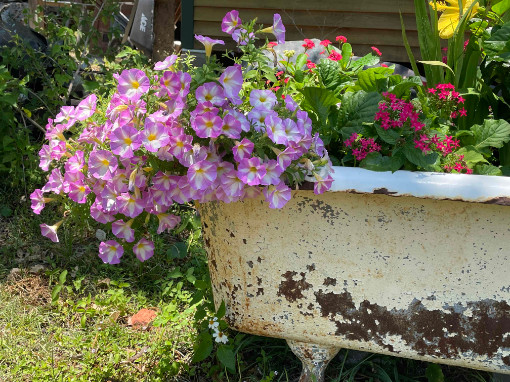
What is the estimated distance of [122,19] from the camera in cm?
662

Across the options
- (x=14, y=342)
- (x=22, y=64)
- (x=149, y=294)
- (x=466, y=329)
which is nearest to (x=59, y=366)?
(x=14, y=342)

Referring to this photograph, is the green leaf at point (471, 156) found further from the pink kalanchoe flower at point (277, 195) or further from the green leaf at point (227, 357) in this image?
the green leaf at point (227, 357)

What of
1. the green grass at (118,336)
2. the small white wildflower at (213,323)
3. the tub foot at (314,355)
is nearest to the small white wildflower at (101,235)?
the green grass at (118,336)

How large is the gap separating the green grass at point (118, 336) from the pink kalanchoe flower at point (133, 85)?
2.44 feet

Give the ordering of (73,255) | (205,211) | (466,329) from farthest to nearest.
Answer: (73,255), (205,211), (466,329)

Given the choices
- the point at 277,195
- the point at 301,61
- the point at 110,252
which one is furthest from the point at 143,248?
the point at 301,61

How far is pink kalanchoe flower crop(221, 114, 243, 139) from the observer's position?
4.27ft

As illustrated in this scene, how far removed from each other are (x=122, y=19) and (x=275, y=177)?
5.84 m

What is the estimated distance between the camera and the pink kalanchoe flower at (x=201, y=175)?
1.30 metres

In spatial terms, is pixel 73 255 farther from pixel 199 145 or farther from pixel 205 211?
pixel 199 145

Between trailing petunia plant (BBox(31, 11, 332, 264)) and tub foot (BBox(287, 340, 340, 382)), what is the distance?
49 cm

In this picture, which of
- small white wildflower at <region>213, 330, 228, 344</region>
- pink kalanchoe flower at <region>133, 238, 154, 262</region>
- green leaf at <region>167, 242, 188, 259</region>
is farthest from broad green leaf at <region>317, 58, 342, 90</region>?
green leaf at <region>167, 242, 188, 259</region>

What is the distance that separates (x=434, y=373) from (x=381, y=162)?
80cm

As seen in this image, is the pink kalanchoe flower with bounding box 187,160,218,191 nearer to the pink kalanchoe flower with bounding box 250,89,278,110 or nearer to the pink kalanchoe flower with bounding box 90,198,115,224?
the pink kalanchoe flower with bounding box 250,89,278,110
